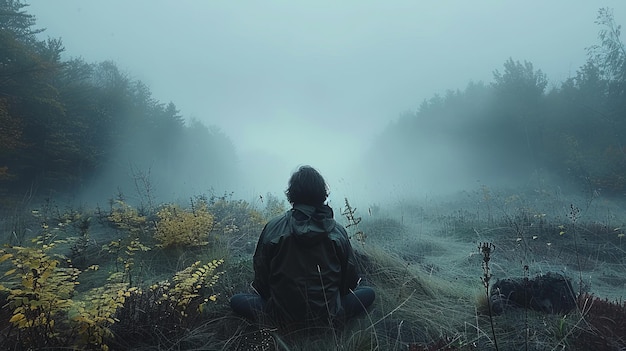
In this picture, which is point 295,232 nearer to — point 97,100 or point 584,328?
point 584,328

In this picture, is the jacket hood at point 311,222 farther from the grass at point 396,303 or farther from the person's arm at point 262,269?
the grass at point 396,303

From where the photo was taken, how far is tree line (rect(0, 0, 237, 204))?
1537cm

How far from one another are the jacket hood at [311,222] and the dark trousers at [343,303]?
2.39ft

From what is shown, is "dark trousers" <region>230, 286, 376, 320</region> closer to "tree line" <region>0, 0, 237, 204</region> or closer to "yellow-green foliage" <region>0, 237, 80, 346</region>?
"yellow-green foliage" <region>0, 237, 80, 346</region>

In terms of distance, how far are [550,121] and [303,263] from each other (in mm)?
28809

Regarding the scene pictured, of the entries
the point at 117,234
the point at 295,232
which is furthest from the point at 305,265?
the point at 117,234

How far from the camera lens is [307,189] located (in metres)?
2.88

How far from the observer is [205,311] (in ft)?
10.6

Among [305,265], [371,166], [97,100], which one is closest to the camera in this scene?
[305,265]

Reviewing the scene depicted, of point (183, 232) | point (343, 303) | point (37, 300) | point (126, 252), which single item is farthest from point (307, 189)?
point (183, 232)

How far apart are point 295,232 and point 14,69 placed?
60.7ft

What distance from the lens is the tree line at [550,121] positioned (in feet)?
67.5

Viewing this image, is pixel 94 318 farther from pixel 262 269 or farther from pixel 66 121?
pixel 66 121

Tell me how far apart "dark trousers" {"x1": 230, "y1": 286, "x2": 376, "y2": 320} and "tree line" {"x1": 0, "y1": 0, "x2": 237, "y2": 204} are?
8945mm
